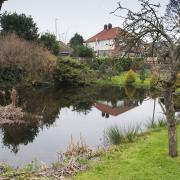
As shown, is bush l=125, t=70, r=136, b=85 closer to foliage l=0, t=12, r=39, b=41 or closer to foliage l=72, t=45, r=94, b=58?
foliage l=0, t=12, r=39, b=41

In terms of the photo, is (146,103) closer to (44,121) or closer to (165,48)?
(44,121)

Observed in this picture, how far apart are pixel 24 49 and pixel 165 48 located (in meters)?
33.0

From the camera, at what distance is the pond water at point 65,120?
15.6 meters

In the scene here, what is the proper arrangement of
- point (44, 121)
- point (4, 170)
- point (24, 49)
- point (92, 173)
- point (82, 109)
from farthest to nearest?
1. point (24, 49)
2. point (82, 109)
3. point (44, 121)
4. point (4, 170)
5. point (92, 173)

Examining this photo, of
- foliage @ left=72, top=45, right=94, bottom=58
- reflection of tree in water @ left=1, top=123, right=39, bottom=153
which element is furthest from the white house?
reflection of tree in water @ left=1, top=123, right=39, bottom=153

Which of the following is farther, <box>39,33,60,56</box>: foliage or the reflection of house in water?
<box>39,33,60,56</box>: foliage

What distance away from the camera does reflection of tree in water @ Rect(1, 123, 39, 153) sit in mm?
16625

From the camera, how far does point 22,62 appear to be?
138 feet

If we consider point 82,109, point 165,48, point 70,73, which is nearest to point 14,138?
point 165,48

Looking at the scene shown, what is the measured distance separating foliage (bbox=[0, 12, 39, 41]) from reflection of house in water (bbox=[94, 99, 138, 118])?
66.7 feet

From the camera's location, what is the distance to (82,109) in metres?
28.7

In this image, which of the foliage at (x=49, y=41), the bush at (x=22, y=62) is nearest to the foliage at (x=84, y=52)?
the foliage at (x=49, y=41)

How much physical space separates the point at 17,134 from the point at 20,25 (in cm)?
3370

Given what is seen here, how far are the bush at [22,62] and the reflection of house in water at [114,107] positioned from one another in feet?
40.0
